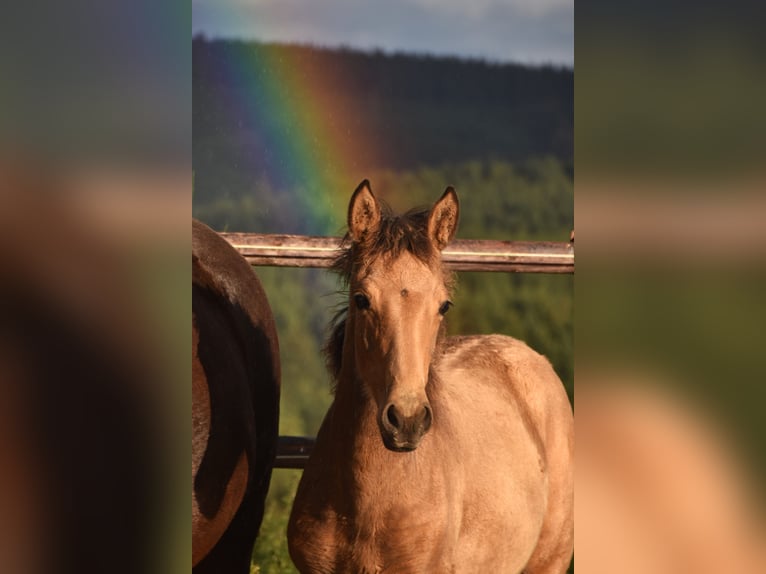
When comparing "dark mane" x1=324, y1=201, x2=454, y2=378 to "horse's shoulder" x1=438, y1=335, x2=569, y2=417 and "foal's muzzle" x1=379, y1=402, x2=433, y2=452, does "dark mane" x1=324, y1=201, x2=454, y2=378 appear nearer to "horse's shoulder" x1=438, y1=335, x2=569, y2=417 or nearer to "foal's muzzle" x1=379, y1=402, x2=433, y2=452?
"foal's muzzle" x1=379, y1=402, x2=433, y2=452

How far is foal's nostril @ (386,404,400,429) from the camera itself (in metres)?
2.50

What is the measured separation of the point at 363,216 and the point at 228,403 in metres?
0.74

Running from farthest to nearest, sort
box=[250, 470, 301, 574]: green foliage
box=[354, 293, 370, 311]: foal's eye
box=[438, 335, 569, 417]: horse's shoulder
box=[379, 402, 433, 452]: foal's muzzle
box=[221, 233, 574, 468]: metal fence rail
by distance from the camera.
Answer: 1. box=[250, 470, 301, 574]: green foliage
2. box=[221, 233, 574, 468]: metal fence rail
3. box=[438, 335, 569, 417]: horse's shoulder
4. box=[354, 293, 370, 311]: foal's eye
5. box=[379, 402, 433, 452]: foal's muzzle

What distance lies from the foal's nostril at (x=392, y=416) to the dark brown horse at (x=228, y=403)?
60cm

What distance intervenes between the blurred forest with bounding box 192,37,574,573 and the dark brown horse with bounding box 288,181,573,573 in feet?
8.39

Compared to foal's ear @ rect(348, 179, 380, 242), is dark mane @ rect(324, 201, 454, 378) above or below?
below

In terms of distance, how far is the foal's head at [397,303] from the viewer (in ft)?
8.23

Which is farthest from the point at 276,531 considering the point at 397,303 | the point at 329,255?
the point at 397,303
